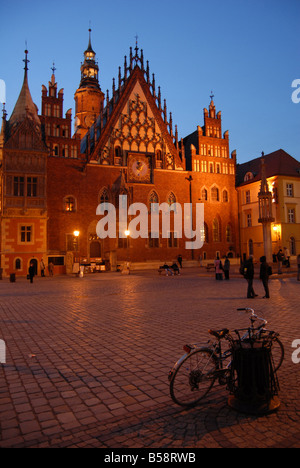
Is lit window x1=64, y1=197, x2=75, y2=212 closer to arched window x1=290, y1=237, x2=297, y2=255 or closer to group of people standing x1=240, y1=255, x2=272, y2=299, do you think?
arched window x1=290, y1=237, x2=297, y2=255

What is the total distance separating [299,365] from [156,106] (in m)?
39.3

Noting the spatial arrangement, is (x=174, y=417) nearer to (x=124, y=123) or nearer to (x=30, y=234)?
(x=30, y=234)

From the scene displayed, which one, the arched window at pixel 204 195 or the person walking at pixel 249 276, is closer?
the person walking at pixel 249 276

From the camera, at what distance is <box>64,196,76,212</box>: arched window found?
116 ft

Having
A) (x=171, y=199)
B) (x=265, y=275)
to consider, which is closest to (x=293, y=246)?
(x=171, y=199)

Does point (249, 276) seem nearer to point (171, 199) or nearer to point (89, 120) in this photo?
point (171, 199)

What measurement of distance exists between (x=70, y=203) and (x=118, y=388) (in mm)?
32557

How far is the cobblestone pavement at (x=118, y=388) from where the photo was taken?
10.8 feet

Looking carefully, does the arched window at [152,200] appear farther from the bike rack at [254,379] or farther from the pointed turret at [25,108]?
the bike rack at [254,379]

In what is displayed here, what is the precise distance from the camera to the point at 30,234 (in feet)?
104

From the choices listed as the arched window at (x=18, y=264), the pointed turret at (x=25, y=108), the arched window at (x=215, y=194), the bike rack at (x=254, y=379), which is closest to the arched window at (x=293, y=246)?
the arched window at (x=215, y=194)

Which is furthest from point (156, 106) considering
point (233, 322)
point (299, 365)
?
point (299, 365)

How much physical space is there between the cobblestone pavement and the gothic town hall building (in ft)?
78.3

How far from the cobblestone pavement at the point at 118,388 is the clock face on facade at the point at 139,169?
30.0 m
